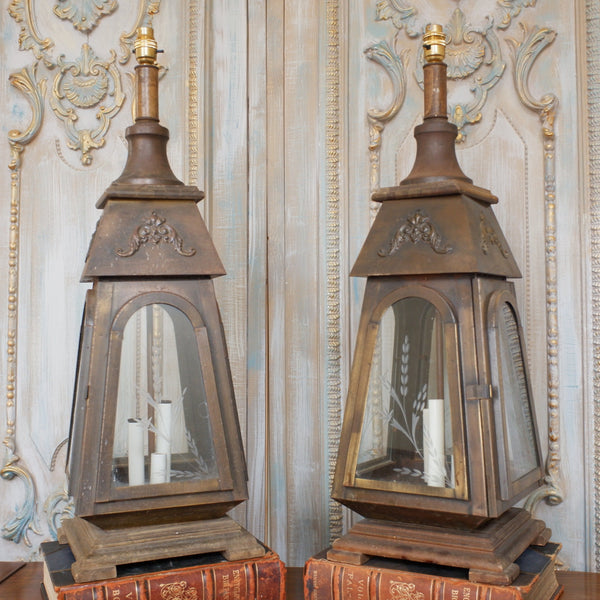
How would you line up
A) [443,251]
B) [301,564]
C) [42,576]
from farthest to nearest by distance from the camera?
1. [301,564]
2. [42,576]
3. [443,251]

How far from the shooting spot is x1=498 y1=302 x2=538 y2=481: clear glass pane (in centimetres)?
115

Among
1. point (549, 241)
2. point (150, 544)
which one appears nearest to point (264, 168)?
point (549, 241)

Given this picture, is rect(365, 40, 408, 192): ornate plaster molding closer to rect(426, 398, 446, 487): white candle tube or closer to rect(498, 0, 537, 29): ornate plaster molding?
rect(498, 0, 537, 29): ornate plaster molding

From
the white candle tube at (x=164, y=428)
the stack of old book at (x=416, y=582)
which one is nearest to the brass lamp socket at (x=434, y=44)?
the white candle tube at (x=164, y=428)

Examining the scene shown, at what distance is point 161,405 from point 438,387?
0.43 metres

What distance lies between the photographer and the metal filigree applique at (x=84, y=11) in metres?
1.62

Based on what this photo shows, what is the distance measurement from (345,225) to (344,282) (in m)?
0.12

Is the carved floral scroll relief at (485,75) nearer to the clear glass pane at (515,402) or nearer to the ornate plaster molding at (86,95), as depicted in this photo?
the clear glass pane at (515,402)

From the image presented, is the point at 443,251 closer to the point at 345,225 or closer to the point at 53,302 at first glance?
the point at 345,225

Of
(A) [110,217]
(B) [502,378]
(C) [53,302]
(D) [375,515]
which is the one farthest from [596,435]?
(C) [53,302]

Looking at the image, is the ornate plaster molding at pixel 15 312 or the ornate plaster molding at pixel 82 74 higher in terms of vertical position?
the ornate plaster molding at pixel 82 74

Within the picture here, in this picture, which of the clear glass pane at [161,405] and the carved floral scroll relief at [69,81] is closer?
the clear glass pane at [161,405]

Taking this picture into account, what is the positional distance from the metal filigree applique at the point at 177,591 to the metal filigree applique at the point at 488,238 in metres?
0.67

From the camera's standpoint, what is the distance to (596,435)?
1.45 meters
